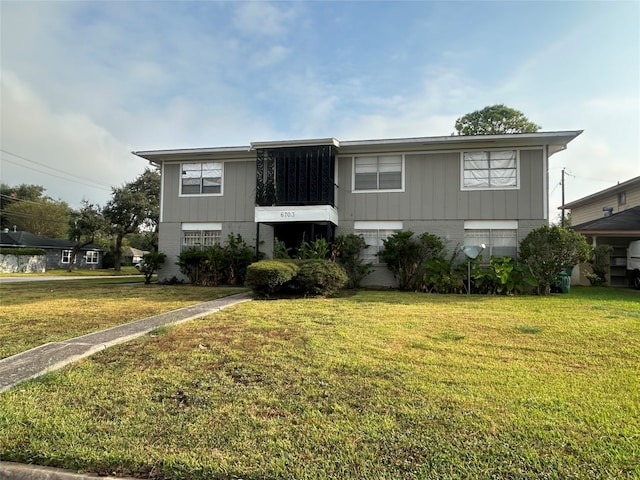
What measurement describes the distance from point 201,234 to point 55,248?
30.8 metres

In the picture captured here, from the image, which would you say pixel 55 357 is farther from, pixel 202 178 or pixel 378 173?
pixel 202 178

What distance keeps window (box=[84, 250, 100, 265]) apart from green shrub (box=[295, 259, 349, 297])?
39.5 meters

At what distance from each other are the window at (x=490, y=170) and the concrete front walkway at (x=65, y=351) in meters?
10.8

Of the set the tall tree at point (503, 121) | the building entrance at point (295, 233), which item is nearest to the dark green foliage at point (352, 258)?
the building entrance at point (295, 233)

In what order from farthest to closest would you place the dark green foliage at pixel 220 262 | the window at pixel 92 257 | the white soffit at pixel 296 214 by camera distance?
1. the window at pixel 92 257
2. the dark green foliage at pixel 220 262
3. the white soffit at pixel 296 214

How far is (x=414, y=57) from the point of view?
11391mm

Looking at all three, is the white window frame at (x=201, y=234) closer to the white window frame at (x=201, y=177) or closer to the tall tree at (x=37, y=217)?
the white window frame at (x=201, y=177)

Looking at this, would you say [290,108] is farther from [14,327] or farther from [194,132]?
[14,327]

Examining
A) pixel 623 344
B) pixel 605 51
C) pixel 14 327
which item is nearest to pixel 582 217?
pixel 605 51

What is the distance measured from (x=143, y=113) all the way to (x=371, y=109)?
9327 mm

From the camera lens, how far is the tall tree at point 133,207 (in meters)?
34.2

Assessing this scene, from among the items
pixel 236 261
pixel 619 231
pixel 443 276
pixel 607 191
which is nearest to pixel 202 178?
pixel 236 261

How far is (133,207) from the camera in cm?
3428

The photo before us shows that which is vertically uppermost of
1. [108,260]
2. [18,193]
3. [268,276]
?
[18,193]
